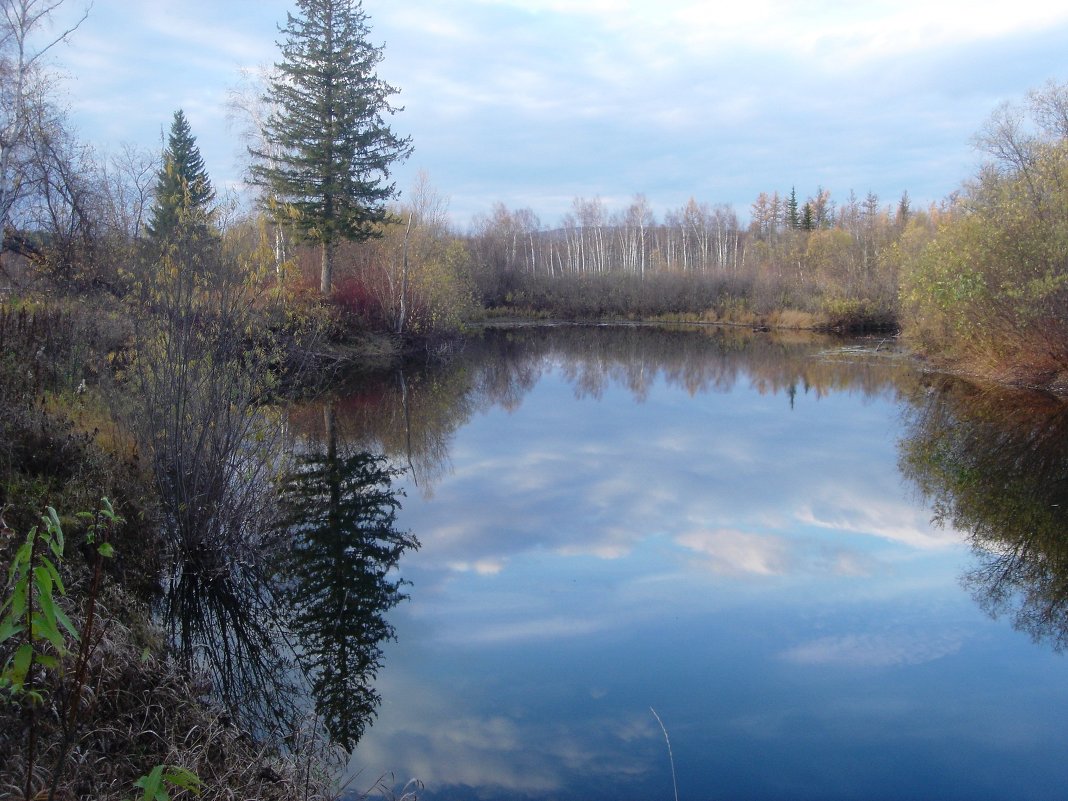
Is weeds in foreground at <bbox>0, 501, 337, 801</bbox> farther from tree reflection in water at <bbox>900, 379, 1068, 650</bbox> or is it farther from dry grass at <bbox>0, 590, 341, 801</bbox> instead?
tree reflection in water at <bbox>900, 379, 1068, 650</bbox>

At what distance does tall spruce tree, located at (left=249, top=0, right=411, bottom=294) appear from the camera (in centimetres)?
2758

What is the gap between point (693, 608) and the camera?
764 centimetres

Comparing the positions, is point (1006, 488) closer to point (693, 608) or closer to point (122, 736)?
point (693, 608)

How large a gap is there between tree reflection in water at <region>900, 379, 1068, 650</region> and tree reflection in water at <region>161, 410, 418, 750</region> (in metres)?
5.96

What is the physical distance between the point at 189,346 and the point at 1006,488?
35.7 feet

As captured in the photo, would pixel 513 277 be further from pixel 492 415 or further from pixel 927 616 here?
pixel 927 616

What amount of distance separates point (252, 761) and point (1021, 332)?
844 inches

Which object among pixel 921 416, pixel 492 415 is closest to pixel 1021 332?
pixel 921 416

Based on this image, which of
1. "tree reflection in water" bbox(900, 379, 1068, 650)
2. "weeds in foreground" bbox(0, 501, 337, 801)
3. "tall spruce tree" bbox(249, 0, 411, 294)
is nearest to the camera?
"weeds in foreground" bbox(0, 501, 337, 801)

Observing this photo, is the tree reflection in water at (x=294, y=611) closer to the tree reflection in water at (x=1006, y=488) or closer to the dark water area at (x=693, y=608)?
the dark water area at (x=693, y=608)

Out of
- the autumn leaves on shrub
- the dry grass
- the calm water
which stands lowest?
the calm water

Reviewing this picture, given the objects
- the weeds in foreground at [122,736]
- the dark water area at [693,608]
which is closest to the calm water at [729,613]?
the dark water area at [693,608]

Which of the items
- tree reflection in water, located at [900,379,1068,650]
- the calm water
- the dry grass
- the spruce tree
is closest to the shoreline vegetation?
the dry grass

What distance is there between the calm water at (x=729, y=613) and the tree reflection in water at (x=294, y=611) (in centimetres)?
26
